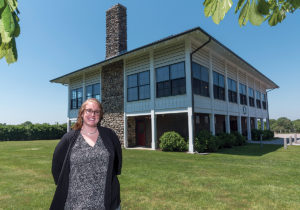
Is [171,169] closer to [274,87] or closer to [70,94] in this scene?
[70,94]

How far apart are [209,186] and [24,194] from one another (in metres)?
4.43

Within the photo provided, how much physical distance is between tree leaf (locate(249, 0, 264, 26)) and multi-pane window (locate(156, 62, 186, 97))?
1036 cm

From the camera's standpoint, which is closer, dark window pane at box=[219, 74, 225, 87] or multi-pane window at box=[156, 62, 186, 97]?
multi-pane window at box=[156, 62, 186, 97]

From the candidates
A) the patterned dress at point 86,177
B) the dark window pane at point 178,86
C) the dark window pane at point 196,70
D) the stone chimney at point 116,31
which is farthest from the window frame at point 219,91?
the patterned dress at point 86,177

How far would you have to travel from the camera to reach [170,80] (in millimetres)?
12188

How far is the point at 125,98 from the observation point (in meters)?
14.5

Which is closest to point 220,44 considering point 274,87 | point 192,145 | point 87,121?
point 192,145

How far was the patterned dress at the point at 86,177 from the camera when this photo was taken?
2059 millimetres

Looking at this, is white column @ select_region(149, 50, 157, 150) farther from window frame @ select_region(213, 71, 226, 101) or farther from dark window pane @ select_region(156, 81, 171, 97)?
window frame @ select_region(213, 71, 226, 101)

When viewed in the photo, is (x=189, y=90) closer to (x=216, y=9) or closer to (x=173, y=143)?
(x=173, y=143)

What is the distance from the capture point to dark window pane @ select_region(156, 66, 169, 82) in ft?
40.7

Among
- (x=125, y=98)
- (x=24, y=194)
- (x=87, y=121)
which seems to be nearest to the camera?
(x=87, y=121)

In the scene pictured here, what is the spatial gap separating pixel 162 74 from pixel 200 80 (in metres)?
2.50

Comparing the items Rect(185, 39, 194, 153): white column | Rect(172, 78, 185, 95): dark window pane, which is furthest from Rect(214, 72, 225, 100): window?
Rect(185, 39, 194, 153): white column
